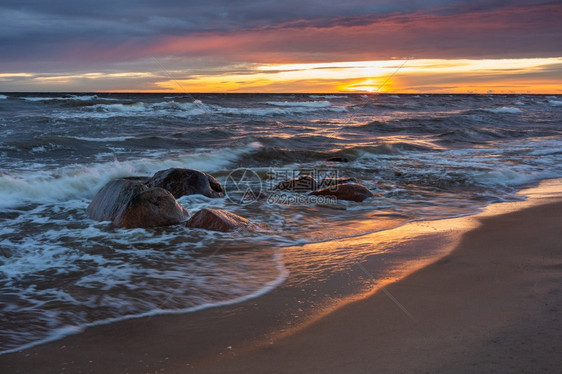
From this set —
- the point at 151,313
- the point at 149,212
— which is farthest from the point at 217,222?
the point at 151,313

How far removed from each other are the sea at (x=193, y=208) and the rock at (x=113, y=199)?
15cm

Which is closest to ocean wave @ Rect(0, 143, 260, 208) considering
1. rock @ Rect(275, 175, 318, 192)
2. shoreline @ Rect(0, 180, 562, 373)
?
rock @ Rect(275, 175, 318, 192)

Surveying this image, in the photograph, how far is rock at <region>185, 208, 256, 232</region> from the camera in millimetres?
5207

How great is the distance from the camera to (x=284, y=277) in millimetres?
3715

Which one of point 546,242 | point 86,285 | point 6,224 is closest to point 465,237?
point 546,242

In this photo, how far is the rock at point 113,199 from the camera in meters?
5.71

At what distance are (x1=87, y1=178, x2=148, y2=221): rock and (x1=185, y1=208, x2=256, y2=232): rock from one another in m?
0.88

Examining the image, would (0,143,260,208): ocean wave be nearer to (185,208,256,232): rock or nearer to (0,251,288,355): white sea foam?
(185,208,256,232): rock

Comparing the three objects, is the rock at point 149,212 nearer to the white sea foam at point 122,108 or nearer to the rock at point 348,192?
the rock at point 348,192

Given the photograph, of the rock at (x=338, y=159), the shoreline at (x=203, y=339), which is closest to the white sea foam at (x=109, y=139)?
the rock at (x=338, y=159)

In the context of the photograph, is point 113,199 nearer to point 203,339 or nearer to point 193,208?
point 193,208

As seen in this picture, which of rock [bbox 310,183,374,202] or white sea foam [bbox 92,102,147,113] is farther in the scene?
white sea foam [bbox 92,102,147,113]

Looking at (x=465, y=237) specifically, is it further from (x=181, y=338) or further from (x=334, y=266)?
(x=181, y=338)

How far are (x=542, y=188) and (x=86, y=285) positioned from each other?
7460 millimetres
